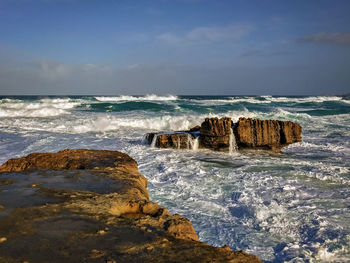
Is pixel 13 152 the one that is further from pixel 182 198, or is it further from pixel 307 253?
pixel 307 253

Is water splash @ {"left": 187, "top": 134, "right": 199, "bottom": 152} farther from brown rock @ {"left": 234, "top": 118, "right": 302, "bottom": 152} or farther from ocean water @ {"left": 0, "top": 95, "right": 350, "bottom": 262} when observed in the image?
brown rock @ {"left": 234, "top": 118, "right": 302, "bottom": 152}

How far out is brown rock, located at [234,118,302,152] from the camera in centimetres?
894

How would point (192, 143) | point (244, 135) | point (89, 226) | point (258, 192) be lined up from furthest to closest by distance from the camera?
point (192, 143) → point (244, 135) → point (258, 192) → point (89, 226)

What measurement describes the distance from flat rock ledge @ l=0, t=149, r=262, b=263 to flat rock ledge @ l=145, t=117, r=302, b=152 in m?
5.93

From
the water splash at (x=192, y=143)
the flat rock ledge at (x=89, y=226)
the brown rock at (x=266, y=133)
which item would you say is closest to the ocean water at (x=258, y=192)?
the water splash at (x=192, y=143)

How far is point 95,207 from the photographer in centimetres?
235

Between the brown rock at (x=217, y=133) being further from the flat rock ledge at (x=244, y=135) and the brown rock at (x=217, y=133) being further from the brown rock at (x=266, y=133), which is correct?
the brown rock at (x=266, y=133)

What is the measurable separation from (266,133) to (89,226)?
782 centimetres

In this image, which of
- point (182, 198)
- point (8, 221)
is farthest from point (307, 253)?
point (8, 221)

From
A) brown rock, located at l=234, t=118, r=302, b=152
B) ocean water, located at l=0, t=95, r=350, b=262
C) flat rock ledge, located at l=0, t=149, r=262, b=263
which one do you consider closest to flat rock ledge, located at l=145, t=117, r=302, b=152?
brown rock, located at l=234, t=118, r=302, b=152

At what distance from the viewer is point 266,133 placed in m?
8.98

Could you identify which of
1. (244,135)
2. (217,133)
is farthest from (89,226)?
(244,135)

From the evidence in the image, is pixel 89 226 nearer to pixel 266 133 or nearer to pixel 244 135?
pixel 244 135

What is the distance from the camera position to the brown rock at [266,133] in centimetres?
894
